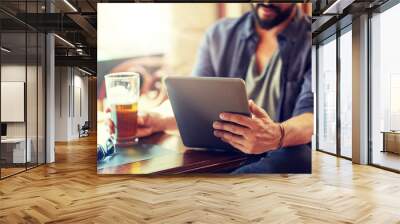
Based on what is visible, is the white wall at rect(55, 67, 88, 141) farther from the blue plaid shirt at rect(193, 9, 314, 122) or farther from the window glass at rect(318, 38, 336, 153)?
the blue plaid shirt at rect(193, 9, 314, 122)

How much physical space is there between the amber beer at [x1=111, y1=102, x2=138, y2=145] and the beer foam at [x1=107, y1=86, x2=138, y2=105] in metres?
0.07

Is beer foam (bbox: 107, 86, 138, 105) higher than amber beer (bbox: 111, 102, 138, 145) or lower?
higher

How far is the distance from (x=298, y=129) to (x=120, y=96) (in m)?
2.88

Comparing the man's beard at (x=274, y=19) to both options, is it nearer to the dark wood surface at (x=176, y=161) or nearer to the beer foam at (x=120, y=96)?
the dark wood surface at (x=176, y=161)

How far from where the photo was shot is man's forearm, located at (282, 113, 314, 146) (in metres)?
6.22

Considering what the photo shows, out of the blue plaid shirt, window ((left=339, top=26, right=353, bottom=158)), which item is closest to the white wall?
window ((left=339, top=26, right=353, bottom=158))

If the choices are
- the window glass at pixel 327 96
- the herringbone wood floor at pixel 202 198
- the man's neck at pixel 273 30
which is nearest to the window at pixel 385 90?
the herringbone wood floor at pixel 202 198

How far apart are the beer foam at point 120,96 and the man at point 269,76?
0.34 m

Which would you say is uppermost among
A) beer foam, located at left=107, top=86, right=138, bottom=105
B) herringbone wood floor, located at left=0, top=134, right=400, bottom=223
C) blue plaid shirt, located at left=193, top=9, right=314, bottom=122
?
blue plaid shirt, located at left=193, top=9, right=314, bottom=122

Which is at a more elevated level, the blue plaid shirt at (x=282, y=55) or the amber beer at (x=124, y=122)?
the blue plaid shirt at (x=282, y=55)

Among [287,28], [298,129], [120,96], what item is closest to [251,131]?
[298,129]

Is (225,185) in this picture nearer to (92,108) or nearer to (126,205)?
(126,205)

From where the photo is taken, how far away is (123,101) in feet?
20.3

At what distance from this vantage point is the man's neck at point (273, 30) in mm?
6242
